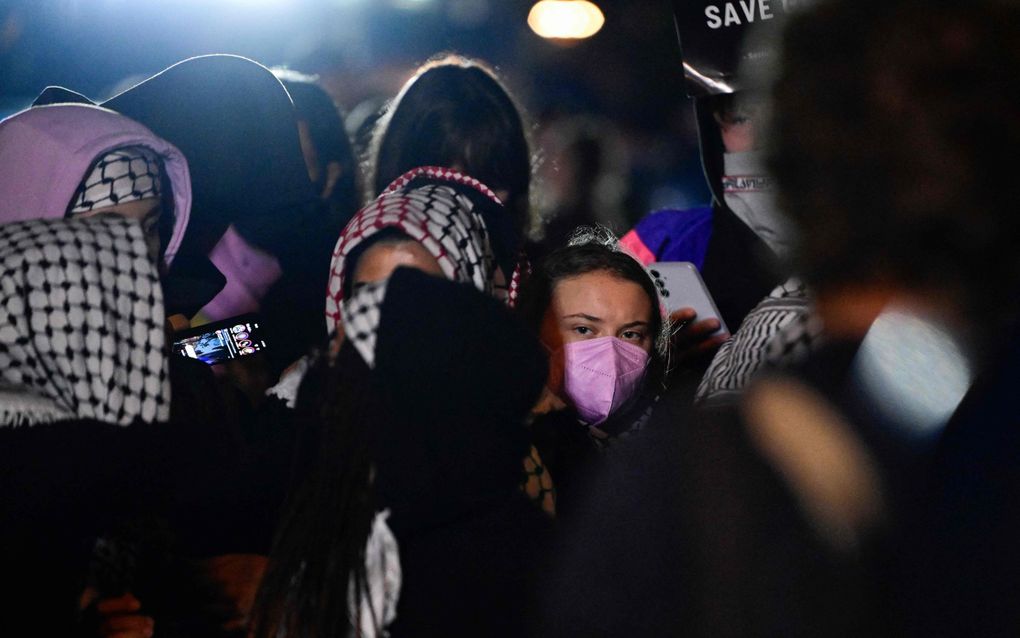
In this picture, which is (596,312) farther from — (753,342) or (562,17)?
(562,17)

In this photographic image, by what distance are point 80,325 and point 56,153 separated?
0.45 metres

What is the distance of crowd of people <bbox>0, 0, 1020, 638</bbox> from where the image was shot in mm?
759

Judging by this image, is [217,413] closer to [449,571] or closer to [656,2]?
[449,571]

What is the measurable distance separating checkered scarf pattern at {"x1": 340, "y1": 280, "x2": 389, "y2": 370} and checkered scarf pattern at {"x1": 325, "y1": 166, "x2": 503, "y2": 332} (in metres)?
0.38

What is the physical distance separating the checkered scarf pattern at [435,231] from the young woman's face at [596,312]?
0.44m

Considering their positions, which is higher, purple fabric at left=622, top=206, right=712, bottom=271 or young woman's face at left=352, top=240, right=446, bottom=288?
young woman's face at left=352, top=240, right=446, bottom=288

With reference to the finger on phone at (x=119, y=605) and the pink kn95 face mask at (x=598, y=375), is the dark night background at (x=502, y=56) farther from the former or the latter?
the finger on phone at (x=119, y=605)

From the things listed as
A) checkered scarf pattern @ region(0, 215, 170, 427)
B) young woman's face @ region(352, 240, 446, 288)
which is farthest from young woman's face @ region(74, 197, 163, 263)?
young woman's face @ region(352, 240, 446, 288)

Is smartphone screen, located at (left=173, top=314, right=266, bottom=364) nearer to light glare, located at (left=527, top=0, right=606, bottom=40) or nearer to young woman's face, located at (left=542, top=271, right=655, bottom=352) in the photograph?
young woman's face, located at (left=542, top=271, right=655, bottom=352)

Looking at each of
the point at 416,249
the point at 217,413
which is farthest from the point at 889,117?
the point at 217,413

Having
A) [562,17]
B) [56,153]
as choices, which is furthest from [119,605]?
[562,17]

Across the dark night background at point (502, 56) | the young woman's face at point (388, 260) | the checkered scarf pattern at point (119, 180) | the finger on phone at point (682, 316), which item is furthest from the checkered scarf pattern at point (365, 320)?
the dark night background at point (502, 56)

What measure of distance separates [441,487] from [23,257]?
2.47ft

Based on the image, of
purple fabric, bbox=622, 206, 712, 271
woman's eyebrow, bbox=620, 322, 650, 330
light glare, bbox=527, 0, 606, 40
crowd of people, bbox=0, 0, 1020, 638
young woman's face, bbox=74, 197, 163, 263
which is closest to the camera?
crowd of people, bbox=0, 0, 1020, 638
